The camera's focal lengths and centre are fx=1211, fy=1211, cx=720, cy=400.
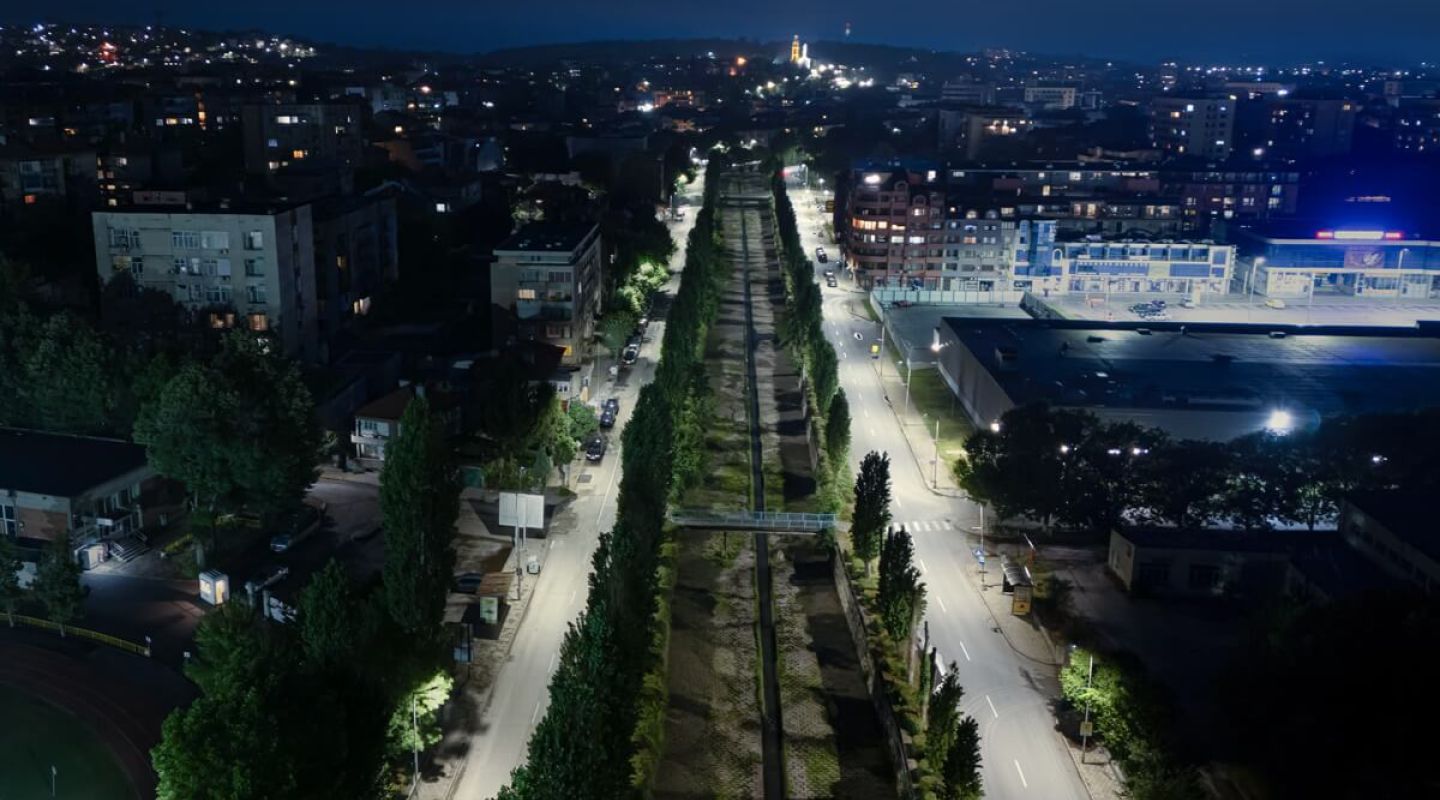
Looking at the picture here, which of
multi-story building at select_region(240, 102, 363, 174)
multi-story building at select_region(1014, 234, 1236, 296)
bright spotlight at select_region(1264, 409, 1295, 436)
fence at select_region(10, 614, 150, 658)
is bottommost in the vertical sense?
fence at select_region(10, 614, 150, 658)

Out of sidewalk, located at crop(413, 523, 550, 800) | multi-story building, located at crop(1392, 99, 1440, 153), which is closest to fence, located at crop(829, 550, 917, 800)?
sidewalk, located at crop(413, 523, 550, 800)

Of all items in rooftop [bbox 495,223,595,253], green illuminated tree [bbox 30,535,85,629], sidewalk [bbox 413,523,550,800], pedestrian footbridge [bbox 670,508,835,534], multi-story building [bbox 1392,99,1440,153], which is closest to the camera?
sidewalk [bbox 413,523,550,800]

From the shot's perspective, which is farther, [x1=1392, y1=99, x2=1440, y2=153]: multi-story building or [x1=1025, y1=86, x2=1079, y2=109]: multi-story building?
[x1=1025, y1=86, x2=1079, y2=109]: multi-story building

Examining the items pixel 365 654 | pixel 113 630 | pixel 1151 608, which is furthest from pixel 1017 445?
pixel 113 630

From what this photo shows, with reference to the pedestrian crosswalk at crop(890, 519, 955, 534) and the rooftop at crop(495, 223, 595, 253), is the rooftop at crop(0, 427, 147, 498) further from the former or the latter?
the pedestrian crosswalk at crop(890, 519, 955, 534)

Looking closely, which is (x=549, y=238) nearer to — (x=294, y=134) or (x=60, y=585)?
(x=294, y=134)

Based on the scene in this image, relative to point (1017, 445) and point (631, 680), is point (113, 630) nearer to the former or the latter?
point (631, 680)

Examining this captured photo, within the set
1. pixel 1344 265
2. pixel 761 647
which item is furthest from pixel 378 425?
pixel 1344 265
